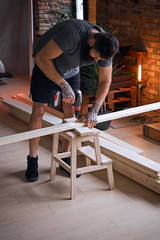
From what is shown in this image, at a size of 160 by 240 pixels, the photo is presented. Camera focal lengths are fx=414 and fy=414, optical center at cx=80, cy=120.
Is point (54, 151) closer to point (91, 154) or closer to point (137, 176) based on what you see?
point (91, 154)

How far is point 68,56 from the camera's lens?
297cm

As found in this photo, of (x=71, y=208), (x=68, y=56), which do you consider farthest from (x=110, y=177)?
(x=68, y=56)

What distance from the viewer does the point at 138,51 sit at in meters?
5.00

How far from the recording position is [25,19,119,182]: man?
8.92 ft

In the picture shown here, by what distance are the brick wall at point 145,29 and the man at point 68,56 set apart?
182cm

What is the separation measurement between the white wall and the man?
4.45m

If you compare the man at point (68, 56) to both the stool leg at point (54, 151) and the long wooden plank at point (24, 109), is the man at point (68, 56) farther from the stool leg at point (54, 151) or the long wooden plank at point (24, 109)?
the long wooden plank at point (24, 109)

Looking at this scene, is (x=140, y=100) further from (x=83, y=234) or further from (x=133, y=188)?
(x=83, y=234)

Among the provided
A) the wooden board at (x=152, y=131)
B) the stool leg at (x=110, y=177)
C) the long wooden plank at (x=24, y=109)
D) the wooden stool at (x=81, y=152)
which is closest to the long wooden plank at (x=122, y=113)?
the wooden stool at (x=81, y=152)

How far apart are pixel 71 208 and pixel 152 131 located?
1.57 metres

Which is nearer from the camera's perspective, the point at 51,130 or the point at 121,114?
the point at 51,130

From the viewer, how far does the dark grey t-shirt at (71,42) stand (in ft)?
9.12

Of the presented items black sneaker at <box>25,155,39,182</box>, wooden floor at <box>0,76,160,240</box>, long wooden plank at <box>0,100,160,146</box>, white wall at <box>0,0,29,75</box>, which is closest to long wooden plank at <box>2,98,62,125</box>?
wooden floor at <box>0,76,160,240</box>

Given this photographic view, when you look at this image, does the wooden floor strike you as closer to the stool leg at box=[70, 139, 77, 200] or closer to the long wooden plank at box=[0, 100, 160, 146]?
the stool leg at box=[70, 139, 77, 200]
